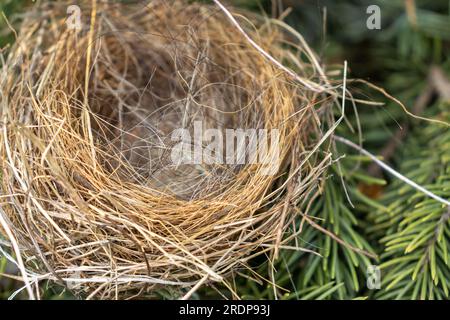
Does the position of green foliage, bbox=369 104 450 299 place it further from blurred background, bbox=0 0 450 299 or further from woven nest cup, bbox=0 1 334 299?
woven nest cup, bbox=0 1 334 299

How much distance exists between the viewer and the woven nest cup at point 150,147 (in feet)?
2.63

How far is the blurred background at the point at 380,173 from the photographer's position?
0.88 m

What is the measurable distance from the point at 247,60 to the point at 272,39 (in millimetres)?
63

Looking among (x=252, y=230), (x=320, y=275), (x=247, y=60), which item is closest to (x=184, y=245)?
(x=252, y=230)

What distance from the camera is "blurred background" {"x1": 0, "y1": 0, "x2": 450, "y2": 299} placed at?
2.88 feet

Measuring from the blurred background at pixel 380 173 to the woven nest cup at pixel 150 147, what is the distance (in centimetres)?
6

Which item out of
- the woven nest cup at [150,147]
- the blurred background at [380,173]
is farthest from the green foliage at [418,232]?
the woven nest cup at [150,147]

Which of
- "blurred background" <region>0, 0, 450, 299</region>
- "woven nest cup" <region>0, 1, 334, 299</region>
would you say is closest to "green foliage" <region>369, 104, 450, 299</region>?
"blurred background" <region>0, 0, 450, 299</region>

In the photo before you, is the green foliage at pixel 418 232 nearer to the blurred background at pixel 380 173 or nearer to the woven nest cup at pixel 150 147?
the blurred background at pixel 380 173

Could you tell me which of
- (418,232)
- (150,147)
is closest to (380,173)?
(418,232)

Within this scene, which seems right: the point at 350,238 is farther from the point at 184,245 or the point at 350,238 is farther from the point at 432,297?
the point at 184,245

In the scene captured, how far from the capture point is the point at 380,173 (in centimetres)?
106

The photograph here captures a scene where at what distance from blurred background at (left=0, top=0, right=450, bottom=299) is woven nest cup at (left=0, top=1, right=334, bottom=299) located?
2.4 inches

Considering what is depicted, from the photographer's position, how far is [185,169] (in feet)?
3.04
